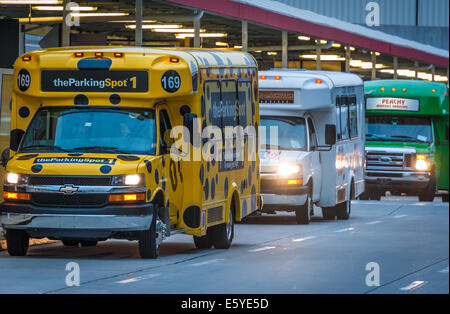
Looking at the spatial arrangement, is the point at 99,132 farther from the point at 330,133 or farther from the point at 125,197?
the point at 330,133

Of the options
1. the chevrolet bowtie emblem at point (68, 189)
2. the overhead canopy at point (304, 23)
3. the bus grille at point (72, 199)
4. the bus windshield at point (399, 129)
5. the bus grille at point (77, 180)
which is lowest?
the bus grille at point (72, 199)

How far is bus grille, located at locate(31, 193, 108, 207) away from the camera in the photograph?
637 inches

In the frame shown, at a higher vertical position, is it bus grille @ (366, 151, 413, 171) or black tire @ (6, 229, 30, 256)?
bus grille @ (366, 151, 413, 171)

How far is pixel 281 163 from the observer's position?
24.4m

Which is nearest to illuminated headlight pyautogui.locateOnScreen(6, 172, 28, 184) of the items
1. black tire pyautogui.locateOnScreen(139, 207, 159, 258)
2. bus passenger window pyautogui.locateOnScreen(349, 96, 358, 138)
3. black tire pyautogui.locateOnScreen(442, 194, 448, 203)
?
black tire pyautogui.locateOnScreen(139, 207, 159, 258)

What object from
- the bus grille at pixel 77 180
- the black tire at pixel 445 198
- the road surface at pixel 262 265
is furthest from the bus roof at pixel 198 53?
the black tire at pixel 445 198

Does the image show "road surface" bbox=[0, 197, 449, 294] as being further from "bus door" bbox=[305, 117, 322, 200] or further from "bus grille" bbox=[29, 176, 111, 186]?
"bus door" bbox=[305, 117, 322, 200]

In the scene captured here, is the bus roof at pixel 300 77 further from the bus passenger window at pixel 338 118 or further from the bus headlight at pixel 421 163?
the bus headlight at pixel 421 163

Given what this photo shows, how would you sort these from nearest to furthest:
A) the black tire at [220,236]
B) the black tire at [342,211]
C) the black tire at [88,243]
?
1. the black tire at [88,243]
2. the black tire at [220,236]
3. the black tire at [342,211]

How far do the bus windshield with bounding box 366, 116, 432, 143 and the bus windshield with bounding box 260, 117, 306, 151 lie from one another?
32.2 feet

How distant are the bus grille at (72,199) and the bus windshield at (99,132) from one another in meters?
0.72

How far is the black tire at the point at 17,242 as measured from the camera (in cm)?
1692

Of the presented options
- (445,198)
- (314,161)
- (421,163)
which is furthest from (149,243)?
(445,198)
